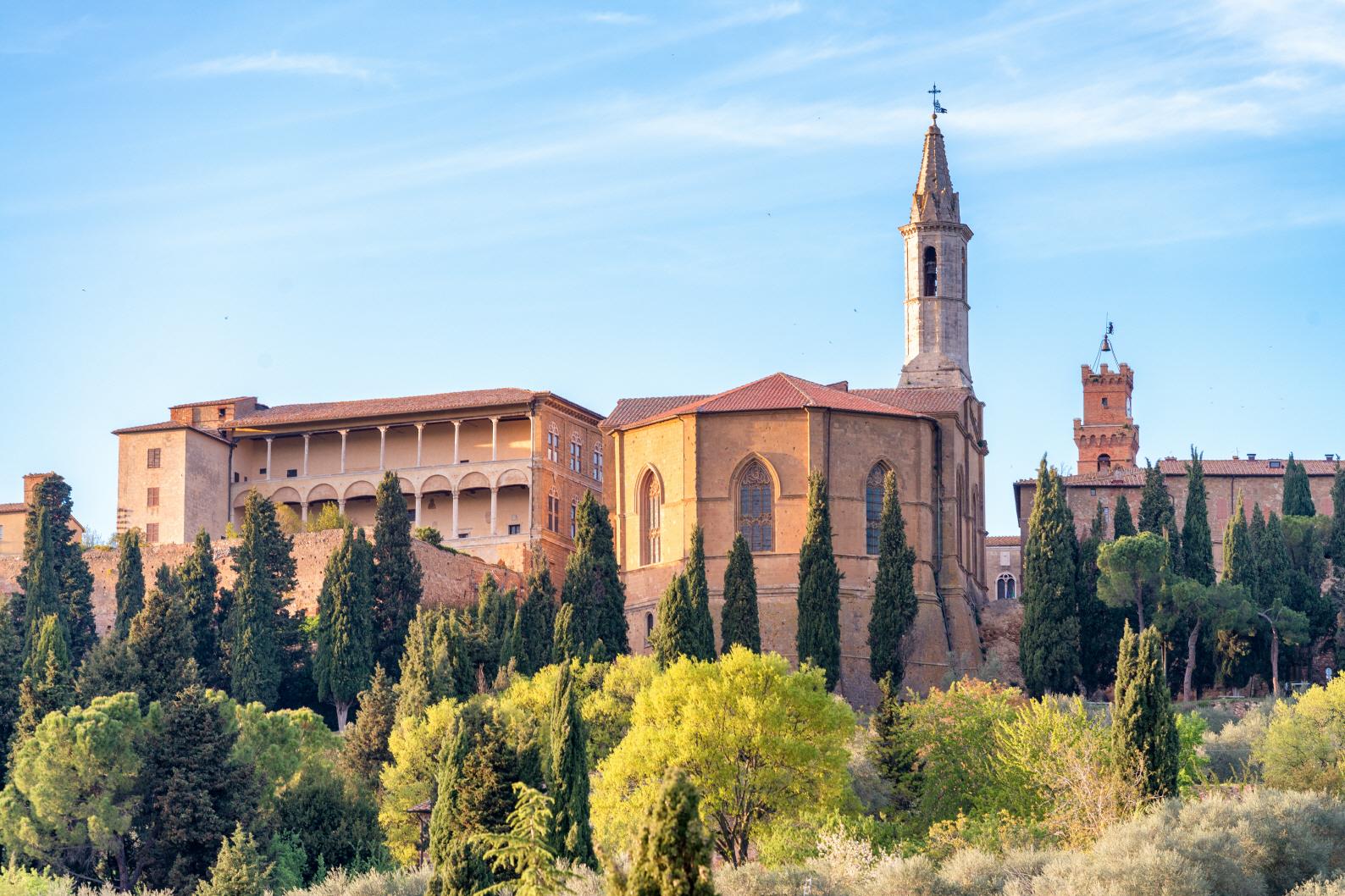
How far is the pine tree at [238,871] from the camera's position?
42875mm

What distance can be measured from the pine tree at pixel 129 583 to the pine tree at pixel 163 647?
628cm

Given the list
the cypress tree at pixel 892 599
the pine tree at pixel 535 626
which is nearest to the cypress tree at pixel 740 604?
the cypress tree at pixel 892 599

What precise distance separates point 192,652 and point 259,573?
14.7 ft

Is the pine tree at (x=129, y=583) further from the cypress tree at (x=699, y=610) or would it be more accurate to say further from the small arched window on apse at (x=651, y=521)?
the cypress tree at (x=699, y=610)

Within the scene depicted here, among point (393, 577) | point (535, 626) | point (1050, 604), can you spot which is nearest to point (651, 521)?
point (535, 626)

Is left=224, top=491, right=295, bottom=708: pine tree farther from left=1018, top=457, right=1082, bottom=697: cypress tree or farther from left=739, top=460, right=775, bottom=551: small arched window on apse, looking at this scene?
left=1018, top=457, right=1082, bottom=697: cypress tree

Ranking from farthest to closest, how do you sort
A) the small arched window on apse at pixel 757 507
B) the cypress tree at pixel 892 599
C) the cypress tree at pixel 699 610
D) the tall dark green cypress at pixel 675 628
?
the small arched window on apse at pixel 757 507, the cypress tree at pixel 892 599, the cypress tree at pixel 699 610, the tall dark green cypress at pixel 675 628

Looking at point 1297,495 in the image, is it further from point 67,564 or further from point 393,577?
point 67,564

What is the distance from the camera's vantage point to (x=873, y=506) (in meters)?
67.1

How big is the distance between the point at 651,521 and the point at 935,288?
1442cm

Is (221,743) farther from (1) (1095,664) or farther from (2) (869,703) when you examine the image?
(1) (1095,664)

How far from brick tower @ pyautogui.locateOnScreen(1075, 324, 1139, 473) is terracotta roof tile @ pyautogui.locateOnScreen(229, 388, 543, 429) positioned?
31.6 metres

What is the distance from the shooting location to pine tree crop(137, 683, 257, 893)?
48.7 metres

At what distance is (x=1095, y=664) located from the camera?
63.3 m
